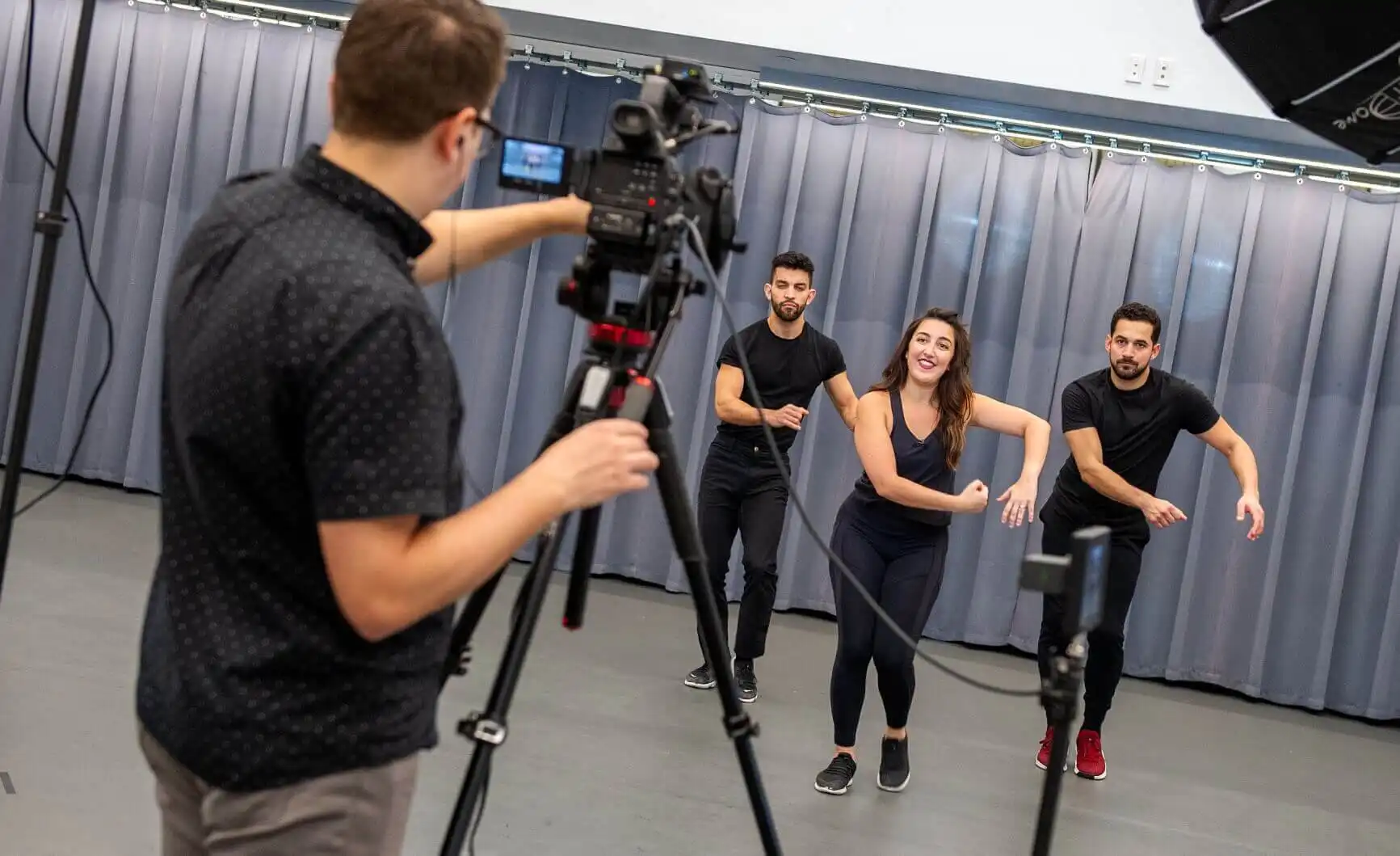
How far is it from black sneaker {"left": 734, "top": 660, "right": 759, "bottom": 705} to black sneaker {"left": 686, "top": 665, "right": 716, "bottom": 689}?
93 mm

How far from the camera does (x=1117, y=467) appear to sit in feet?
12.9

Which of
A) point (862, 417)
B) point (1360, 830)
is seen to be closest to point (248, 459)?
point (862, 417)

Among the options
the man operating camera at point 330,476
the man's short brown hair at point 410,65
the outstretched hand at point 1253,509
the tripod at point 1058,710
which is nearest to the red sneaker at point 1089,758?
the outstretched hand at point 1253,509

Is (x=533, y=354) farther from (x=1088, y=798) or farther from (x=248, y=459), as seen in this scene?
(x=248, y=459)

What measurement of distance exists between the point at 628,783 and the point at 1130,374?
200cm

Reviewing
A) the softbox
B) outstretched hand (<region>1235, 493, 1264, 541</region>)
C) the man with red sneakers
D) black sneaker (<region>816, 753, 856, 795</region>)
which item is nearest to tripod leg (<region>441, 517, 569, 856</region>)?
the softbox

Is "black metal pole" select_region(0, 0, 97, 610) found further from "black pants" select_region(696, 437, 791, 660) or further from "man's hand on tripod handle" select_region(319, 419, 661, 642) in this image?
"black pants" select_region(696, 437, 791, 660)

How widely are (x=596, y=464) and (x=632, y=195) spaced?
0.41m

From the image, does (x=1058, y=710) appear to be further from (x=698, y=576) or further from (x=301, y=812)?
(x=301, y=812)

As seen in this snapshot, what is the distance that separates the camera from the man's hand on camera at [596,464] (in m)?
1.08

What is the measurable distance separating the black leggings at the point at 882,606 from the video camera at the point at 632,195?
1956mm

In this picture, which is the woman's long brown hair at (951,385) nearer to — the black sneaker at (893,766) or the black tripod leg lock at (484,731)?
the black sneaker at (893,766)

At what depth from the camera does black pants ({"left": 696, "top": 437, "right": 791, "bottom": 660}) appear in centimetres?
411

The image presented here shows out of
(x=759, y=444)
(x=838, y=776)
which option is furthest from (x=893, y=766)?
(x=759, y=444)
